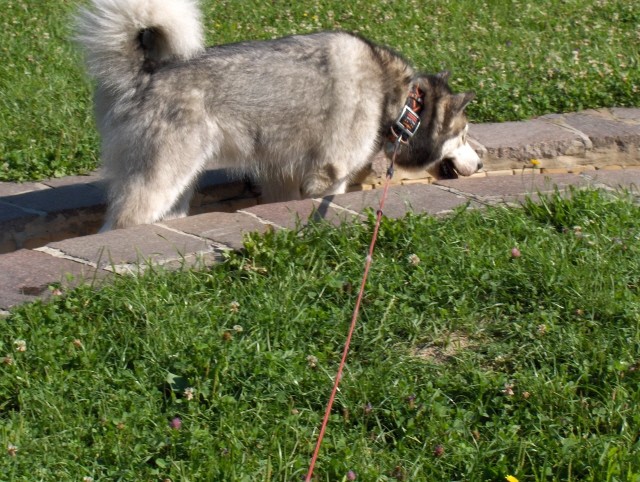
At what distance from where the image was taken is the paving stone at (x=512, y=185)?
493 centimetres

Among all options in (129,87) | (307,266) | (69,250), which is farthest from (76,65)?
(307,266)

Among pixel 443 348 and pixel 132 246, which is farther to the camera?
pixel 132 246

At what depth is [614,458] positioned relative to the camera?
9.50 feet

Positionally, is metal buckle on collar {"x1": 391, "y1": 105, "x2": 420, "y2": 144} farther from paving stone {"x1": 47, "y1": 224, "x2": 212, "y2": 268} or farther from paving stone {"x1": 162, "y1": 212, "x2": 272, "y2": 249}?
paving stone {"x1": 47, "y1": 224, "x2": 212, "y2": 268}

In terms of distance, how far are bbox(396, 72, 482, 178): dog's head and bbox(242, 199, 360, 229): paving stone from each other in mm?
1146

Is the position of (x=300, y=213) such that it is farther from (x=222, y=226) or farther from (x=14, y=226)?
(x=14, y=226)

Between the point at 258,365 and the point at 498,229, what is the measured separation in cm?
153

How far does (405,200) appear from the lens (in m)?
4.77

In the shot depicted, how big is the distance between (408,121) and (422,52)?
235cm

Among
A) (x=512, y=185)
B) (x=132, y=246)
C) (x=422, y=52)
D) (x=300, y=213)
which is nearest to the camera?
(x=132, y=246)

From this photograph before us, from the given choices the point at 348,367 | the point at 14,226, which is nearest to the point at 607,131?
the point at 348,367

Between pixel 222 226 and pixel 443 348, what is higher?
pixel 222 226

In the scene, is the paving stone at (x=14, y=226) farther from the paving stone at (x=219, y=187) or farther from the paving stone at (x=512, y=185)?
the paving stone at (x=512, y=185)

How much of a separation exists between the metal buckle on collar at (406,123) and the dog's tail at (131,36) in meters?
1.25
